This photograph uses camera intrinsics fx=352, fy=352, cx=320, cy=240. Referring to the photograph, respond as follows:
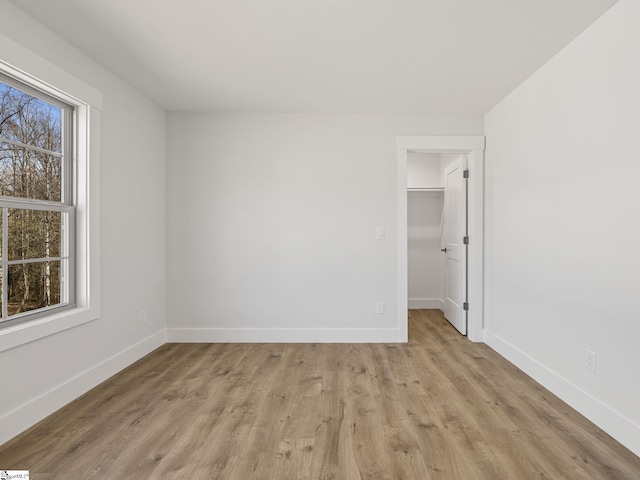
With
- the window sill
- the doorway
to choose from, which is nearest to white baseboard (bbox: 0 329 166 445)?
the window sill

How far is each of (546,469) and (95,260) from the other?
316 centimetres

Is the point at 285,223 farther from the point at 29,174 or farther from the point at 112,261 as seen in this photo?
the point at 29,174

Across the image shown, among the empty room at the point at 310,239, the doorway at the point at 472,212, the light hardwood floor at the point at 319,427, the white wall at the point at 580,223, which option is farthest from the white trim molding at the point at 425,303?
the light hardwood floor at the point at 319,427

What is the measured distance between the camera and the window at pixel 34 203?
2.11 metres

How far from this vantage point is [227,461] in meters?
1.79

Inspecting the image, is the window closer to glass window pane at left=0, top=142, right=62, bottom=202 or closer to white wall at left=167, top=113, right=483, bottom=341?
glass window pane at left=0, top=142, right=62, bottom=202

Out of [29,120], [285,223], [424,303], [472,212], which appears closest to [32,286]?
[29,120]

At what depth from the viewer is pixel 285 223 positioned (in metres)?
3.85

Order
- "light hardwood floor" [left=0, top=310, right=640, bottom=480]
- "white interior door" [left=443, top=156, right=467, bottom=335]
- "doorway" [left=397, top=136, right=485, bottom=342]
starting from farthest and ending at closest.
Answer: "white interior door" [left=443, top=156, right=467, bottom=335]
"doorway" [left=397, top=136, right=485, bottom=342]
"light hardwood floor" [left=0, top=310, right=640, bottom=480]

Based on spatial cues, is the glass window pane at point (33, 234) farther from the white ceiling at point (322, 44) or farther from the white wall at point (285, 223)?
the white wall at point (285, 223)

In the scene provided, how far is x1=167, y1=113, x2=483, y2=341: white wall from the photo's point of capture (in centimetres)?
383

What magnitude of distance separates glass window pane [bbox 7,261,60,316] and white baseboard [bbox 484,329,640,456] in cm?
363

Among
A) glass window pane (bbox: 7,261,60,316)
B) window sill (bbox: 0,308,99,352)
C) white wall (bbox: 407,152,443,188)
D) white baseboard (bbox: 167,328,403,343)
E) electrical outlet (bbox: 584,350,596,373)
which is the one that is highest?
white wall (bbox: 407,152,443,188)

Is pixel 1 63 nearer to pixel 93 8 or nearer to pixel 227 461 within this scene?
pixel 93 8
